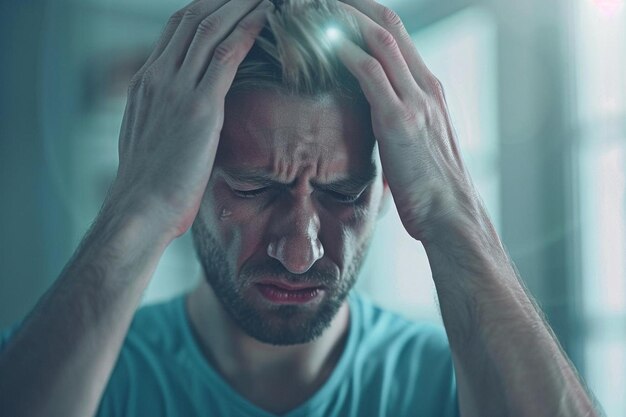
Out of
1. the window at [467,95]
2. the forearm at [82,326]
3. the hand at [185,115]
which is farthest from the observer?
the window at [467,95]

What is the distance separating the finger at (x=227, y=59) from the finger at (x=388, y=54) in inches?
6.4

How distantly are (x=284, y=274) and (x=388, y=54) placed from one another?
0.35 m

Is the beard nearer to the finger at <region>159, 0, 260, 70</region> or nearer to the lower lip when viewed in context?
the lower lip

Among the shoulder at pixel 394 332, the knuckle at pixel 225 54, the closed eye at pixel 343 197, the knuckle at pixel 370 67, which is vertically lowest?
the shoulder at pixel 394 332

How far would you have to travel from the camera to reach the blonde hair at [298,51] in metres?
1.00

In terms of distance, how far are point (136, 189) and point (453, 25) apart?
1.71 meters

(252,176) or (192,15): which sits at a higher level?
(192,15)

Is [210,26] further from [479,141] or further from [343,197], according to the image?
[479,141]

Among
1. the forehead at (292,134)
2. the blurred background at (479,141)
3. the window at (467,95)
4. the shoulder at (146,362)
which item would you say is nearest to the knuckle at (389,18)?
the forehead at (292,134)

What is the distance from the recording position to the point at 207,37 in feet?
3.19

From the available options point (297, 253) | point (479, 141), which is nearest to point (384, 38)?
point (297, 253)

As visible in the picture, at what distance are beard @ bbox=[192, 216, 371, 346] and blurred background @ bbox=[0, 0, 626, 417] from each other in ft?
3.63

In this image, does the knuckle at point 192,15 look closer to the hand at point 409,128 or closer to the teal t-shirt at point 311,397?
the hand at point 409,128

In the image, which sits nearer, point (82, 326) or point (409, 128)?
point (82, 326)
